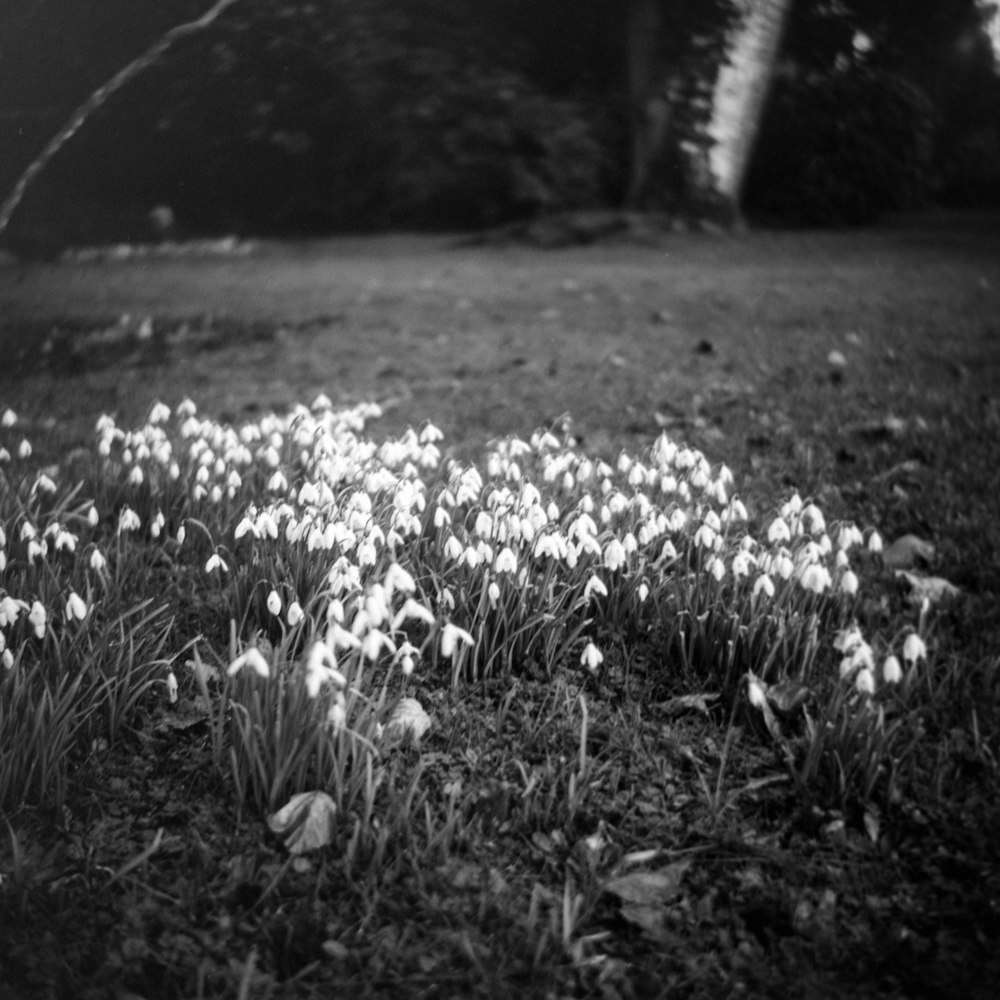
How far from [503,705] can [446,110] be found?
2.55m

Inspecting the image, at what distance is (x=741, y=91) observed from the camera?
3525 mm

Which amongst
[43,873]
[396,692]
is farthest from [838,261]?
[43,873]

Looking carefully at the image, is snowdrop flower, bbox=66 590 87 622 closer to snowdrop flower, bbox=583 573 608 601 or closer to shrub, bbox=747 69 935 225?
snowdrop flower, bbox=583 573 608 601

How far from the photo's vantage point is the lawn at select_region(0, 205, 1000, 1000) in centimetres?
138

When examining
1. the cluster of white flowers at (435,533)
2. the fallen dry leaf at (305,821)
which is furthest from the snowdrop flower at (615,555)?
the fallen dry leaf at (305,821)

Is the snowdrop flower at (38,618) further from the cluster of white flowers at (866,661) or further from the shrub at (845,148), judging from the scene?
the shrub at (845,148)

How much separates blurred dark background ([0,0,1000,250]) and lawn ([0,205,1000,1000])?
1.17ft

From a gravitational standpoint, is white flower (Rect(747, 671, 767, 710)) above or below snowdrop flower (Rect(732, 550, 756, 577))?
below

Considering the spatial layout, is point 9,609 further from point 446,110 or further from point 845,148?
point 845,148

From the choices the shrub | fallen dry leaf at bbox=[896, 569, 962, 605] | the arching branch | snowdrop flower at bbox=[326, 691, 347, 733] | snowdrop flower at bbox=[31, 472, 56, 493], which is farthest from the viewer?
the shrub

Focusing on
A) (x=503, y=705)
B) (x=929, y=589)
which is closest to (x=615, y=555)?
(x=503, y=705)

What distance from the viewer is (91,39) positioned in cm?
335

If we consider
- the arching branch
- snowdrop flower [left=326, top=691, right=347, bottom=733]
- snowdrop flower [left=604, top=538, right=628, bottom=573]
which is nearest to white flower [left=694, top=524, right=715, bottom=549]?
snowdrop flower [left=604, top=538, right=628, bottom=573]

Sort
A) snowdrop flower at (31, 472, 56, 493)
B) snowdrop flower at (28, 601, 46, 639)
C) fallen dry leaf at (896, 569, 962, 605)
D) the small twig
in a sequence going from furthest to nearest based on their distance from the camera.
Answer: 1. snowdrop flower at (31, 472, 56, 493)
2. fallen dry leaf at (896, 569, 962, 605)
3. snowdrop flower at (28, 601, 46, 639)
4. the small twig
